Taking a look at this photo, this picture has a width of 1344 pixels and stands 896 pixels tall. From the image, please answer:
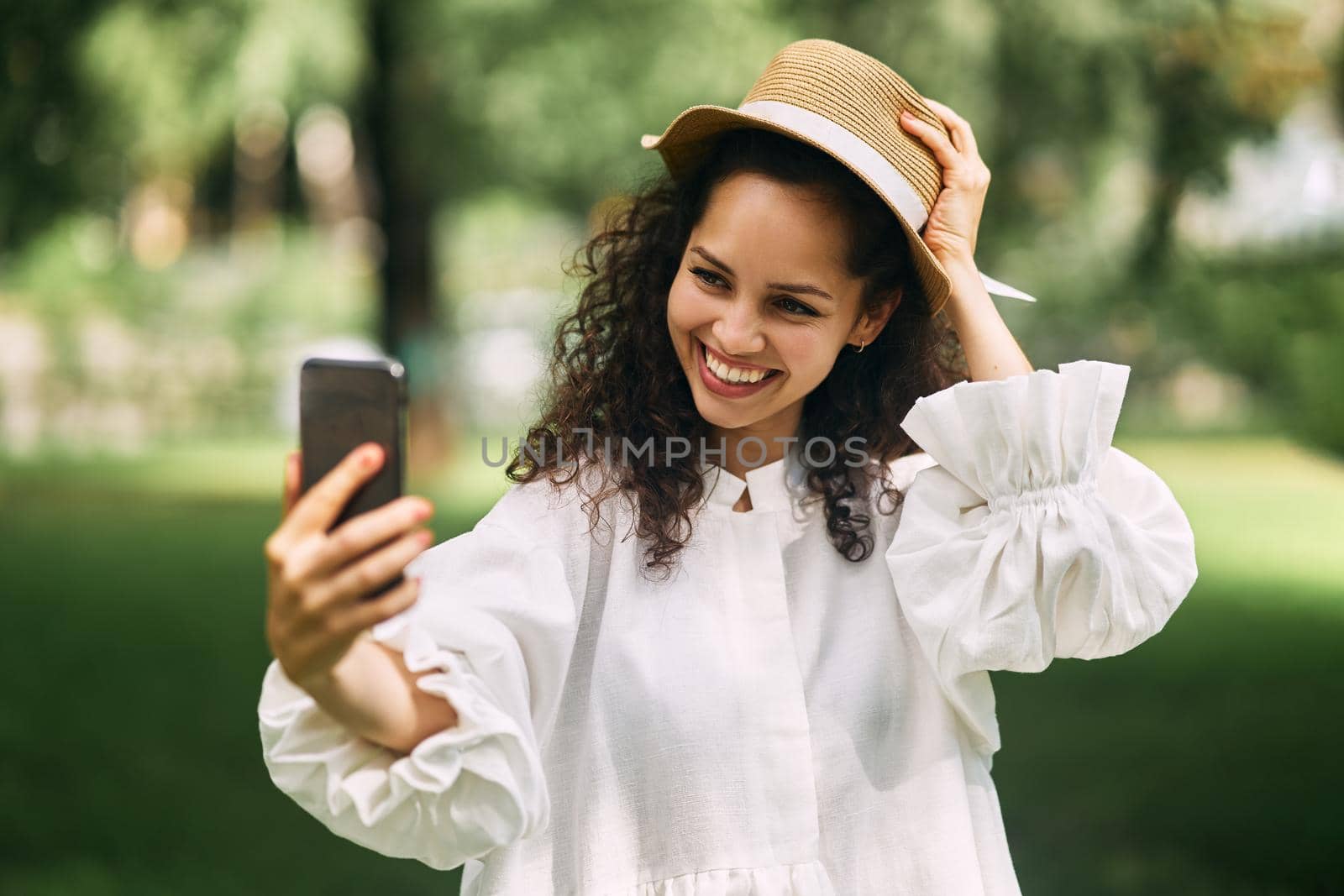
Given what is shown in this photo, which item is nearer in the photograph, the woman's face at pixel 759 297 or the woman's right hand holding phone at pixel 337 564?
the woman's right hand holding phone at pixel 337 564

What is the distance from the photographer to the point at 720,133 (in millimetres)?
1917

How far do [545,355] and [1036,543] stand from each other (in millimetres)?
897

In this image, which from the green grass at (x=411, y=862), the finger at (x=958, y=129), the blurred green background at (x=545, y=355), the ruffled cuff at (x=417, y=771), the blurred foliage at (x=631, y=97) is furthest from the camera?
the blurred foliage at (x=631, y=97)

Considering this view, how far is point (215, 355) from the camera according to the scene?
52.2ft

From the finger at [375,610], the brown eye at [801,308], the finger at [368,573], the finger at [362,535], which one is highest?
the brown eye at [801,308]

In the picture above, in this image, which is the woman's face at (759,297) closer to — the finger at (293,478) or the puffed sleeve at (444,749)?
the puffed sleeve at (444,749)

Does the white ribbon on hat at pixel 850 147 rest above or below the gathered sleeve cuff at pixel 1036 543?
above

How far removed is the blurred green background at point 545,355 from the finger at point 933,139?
0.51m

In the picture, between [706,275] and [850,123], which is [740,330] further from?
[850,123]

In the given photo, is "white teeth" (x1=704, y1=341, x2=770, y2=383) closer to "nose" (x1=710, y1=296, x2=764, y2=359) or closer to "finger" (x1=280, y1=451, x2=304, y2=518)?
"nose" (x1=710, y1=296, x2=764, y2=359)

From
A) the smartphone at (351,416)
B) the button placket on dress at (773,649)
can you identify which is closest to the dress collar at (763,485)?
the button placket on dress at (773,649)

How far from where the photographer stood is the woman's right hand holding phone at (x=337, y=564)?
1219mm

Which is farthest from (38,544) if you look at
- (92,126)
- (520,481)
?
(520,481)

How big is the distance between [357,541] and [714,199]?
85 cm
